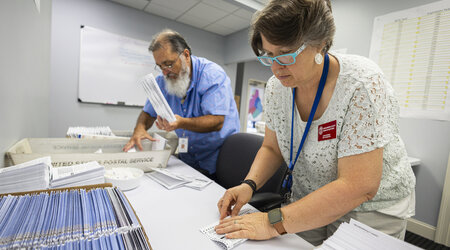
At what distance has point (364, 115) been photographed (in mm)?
607

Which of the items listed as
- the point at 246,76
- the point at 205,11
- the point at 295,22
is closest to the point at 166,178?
the point at 295,22

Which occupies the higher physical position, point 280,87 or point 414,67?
point 414,67

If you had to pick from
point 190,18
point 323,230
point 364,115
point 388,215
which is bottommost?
point 323,230

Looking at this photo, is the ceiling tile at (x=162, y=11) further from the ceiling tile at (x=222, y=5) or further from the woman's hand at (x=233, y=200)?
the woman's hand at (x=233, y=200)

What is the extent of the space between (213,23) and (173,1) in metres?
0.86

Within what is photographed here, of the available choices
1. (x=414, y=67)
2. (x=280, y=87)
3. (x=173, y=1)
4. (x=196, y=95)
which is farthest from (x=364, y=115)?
A: (x=173, y=1)

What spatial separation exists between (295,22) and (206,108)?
35.1 inches

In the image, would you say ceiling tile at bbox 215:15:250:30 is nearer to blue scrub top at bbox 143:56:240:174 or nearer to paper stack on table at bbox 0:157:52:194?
blue scrub top at bbox 143:56:240:174

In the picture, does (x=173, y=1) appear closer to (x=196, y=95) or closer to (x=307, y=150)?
(x=196, y=95)

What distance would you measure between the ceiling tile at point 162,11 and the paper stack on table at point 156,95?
9.20ft

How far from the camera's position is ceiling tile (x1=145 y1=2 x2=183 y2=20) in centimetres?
329

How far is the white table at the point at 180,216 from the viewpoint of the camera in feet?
1.92

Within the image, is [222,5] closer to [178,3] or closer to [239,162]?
[178,3]

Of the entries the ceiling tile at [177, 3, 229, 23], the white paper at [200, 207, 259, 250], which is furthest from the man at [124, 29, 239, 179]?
the ceiling tile at [177, 3, 229, 23]
